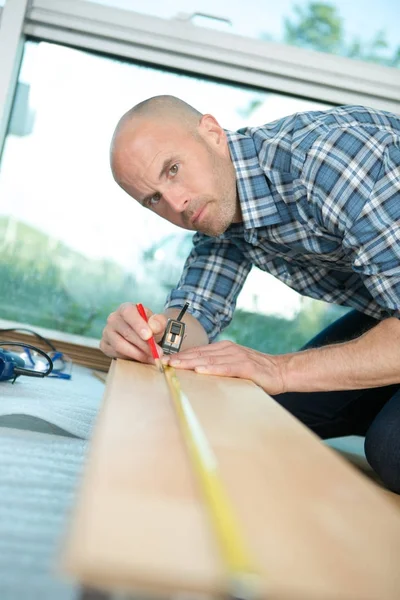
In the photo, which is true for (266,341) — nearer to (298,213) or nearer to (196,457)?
(298,213)

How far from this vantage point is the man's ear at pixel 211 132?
1854mm

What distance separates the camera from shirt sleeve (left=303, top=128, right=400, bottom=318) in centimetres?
151

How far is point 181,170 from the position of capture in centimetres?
179

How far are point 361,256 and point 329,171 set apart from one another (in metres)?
0.21

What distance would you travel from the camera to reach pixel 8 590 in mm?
711

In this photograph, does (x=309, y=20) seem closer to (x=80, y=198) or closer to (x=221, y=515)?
(x=80, y=198)

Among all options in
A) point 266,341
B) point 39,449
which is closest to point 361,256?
point 39,449

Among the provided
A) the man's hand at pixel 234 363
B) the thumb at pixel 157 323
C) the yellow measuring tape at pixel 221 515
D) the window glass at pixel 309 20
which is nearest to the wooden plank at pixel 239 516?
the yellow measuring tape at pixel 221 515

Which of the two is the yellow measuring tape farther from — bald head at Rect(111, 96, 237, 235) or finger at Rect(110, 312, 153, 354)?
bald head at Rect(111, 96, 237, 235)

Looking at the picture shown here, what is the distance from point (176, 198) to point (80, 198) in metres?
1.36

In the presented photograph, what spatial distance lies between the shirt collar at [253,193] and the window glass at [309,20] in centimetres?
135

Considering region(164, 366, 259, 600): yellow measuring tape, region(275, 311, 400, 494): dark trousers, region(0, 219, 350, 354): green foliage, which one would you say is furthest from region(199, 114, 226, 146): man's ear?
region(0, 219, 350, 354): green foliage

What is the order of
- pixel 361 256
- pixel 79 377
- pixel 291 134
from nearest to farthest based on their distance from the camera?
pixel 361 256 → pixel 291 134 → pixel 79 377

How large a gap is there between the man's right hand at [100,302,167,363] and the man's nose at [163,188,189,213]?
1.05ft
